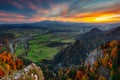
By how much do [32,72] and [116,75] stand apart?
116m

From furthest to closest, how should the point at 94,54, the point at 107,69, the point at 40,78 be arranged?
1. the point at 94,54
2. the point at 107,69
3. the point at 40,78

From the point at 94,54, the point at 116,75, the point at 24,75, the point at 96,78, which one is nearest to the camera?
Answer: the point at 24,75

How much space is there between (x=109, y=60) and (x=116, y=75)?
28.0m

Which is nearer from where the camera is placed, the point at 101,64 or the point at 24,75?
the point at 24,75

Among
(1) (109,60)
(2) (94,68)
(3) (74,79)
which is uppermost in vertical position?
(1) (109,60)

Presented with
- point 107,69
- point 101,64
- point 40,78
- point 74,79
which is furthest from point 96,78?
point 40,78

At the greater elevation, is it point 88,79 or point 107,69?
point 107,69

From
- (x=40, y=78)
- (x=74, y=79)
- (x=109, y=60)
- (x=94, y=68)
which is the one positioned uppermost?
(x=40, y=78)

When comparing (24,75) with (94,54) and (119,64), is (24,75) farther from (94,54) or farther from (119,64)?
(94,54)

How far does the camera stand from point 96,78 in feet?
534

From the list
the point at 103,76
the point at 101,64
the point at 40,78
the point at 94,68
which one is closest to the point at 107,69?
the point at 103,76

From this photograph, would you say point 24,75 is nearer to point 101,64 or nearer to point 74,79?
point 101,64

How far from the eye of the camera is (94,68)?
17300 centimetres

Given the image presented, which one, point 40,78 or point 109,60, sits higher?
point 40,78
